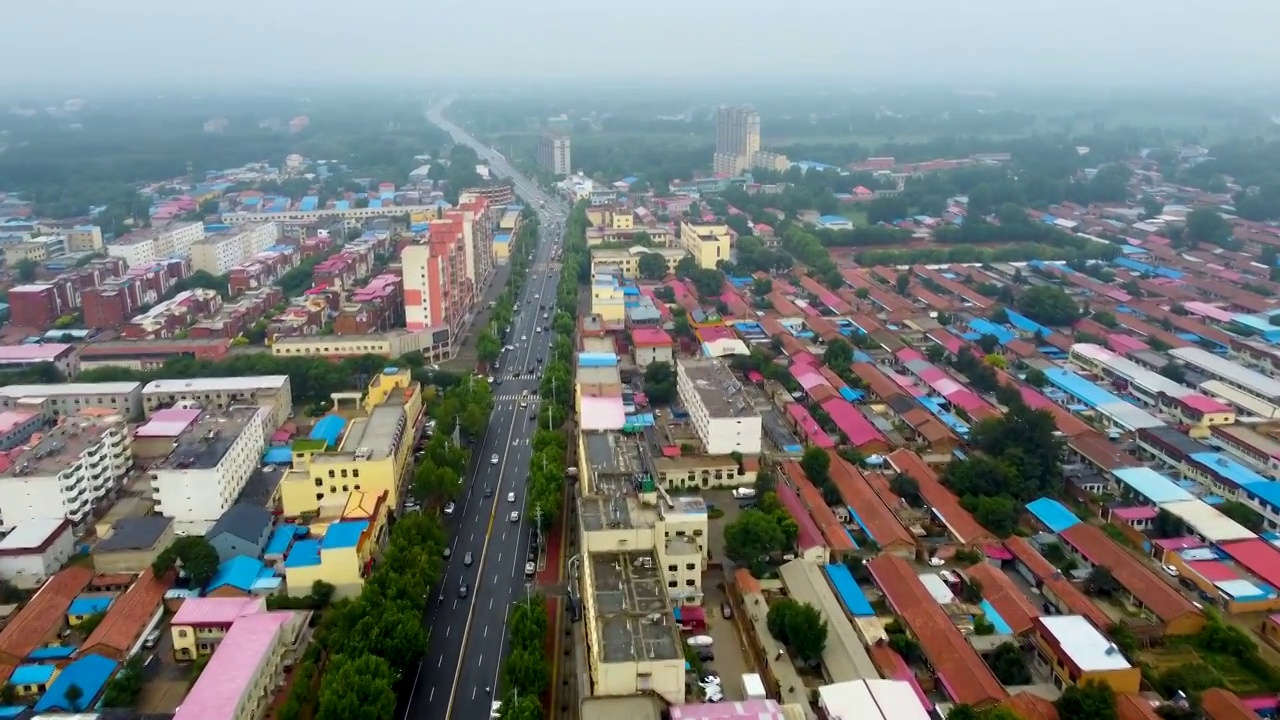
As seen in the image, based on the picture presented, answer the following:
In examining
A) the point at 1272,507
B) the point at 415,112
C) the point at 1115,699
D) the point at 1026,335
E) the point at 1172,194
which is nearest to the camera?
the point at 1115,699

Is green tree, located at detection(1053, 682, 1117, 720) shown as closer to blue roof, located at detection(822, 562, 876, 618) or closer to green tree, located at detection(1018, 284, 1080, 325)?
blue roof, located at detection(822, 562, 876, 618)

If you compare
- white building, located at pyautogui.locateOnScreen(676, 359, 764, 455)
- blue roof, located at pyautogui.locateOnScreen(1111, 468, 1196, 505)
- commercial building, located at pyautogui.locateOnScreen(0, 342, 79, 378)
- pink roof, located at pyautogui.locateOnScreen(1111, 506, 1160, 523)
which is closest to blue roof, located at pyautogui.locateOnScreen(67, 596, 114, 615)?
white building, located at pyautogui.locateOnScreen(676, 359, 764, 455)

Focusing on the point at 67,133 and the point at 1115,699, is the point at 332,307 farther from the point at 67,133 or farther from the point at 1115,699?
the point at 67,133

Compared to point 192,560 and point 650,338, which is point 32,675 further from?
point 650,338

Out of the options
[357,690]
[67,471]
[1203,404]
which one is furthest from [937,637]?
[67,471]

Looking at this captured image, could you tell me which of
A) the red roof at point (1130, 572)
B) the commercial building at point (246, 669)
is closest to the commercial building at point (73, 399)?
the commercial building at point (246, 669)

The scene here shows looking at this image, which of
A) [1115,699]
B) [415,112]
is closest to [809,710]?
[1115,699]

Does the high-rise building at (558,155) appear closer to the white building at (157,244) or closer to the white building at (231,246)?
the white building at (231,246)
